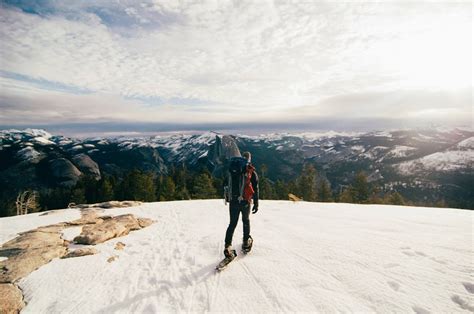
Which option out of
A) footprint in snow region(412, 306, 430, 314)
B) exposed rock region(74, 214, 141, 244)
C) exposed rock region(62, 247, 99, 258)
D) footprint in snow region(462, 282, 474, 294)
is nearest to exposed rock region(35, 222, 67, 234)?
exposed rock region(74, 214, 141, 244)

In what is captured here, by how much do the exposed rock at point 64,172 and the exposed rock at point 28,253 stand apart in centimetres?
18265

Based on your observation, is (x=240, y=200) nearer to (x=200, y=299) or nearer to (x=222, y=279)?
(x=222, y=279)

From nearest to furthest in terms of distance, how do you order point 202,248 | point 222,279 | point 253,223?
point 222,279 → point 202,248 → point 253,223

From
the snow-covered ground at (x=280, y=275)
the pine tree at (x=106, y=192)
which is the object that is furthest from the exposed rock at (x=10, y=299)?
the pine tree at (x=106, y=192)

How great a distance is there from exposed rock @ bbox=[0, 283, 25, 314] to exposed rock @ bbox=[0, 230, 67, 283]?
541 millimetres

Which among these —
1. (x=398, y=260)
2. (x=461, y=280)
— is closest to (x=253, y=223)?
(x=398, y=260)

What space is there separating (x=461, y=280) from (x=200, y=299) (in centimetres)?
605

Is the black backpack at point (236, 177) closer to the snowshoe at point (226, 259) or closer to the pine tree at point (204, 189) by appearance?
the snowshoe at point (226, 259)

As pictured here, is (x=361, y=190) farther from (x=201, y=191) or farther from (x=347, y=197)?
(x=201, y=191)

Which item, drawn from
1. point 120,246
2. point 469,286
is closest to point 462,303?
point 469,286

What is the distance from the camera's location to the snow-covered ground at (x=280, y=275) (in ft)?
18.6

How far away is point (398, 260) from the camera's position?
743 cm

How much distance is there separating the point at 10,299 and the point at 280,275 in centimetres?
660

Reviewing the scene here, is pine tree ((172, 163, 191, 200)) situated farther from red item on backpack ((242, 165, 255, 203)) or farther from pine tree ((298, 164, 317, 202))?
red item on backpack ((242, 165, 255, 203))
